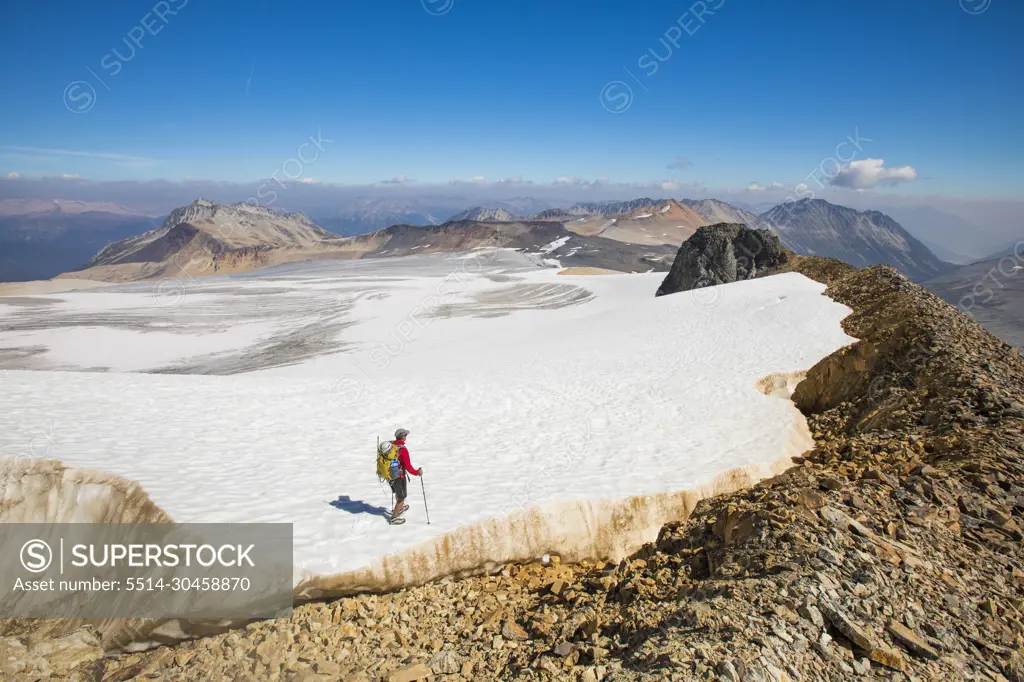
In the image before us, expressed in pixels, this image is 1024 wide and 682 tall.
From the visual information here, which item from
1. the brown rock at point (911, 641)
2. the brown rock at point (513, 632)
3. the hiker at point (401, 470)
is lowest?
the brown rock at point (513, 632)

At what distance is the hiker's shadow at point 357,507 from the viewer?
8.63 metres

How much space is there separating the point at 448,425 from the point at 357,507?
4.64 m

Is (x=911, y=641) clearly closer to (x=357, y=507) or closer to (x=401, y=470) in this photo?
(x=401, y=470)

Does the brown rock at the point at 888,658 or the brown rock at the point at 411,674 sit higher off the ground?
the brown rock at the point at 888,658

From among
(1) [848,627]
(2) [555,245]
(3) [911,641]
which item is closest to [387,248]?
(2) [555,245]

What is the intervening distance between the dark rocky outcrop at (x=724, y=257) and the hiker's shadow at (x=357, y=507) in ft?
117

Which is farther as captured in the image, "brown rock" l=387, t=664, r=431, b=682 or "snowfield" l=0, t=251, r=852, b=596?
"snowfield" l=0, t=251, r=852, b=596

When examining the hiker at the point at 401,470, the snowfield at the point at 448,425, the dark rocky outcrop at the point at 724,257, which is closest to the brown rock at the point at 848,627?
the snowfield at the point at 448,425

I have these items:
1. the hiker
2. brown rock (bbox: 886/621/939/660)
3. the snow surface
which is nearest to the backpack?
the hiker

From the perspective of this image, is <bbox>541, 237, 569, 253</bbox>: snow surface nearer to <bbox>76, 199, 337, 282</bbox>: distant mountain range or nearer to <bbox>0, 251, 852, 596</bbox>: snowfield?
<bbox>0, 251, 852, 596</bbox>: snowfield

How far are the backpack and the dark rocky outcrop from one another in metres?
36.0

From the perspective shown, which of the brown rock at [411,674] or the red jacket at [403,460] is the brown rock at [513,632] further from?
the red jacket at [403,460]

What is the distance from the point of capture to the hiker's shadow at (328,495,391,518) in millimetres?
8633

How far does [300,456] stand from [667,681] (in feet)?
28.5
